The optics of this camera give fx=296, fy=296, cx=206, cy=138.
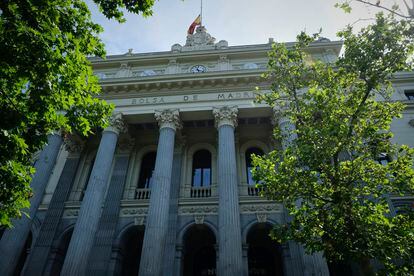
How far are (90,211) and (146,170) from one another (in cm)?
549

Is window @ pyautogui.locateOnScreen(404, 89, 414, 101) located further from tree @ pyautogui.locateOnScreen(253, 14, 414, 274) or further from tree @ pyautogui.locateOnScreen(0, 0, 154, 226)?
tree @ pyautogui.locateOnScreen(0, 0, 154, 226)

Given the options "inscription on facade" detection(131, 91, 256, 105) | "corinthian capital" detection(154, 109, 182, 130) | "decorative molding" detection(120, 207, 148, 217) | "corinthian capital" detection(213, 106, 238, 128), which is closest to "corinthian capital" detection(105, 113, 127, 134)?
"inscription on facade" detection(131, 91, 256, 105)

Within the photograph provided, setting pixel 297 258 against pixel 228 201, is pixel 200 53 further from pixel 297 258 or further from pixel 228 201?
pixel 297 258

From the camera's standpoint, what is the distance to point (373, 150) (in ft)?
29.5

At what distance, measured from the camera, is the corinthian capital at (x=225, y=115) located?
16.5 metres

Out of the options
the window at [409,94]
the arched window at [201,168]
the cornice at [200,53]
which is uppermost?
the cornice at [200,53]

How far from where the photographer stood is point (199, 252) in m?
17.4

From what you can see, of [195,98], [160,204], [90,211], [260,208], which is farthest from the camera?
[195,98]

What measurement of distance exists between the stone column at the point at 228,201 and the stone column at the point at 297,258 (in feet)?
8.17

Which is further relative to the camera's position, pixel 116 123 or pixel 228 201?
pixel 116 123

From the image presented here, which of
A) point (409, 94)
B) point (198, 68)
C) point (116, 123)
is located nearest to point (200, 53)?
point (198, 68)

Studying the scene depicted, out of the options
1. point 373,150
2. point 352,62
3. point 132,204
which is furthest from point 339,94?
point 132,204

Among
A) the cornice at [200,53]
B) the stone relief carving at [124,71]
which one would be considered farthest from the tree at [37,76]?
the stone relief carving at [124,71]

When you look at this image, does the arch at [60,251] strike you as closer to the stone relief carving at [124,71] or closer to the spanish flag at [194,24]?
the stone relief carving at [124,71]
